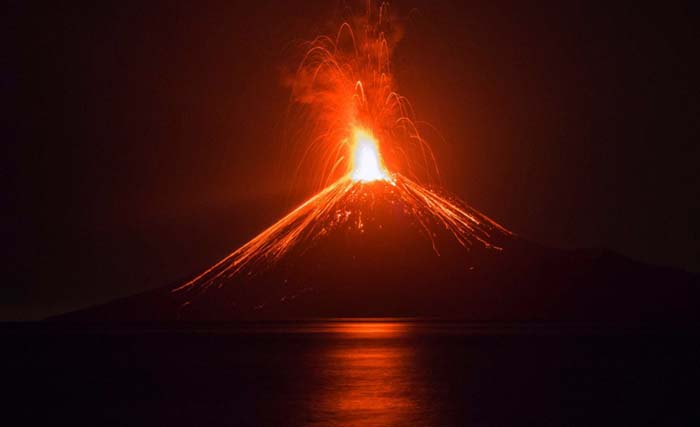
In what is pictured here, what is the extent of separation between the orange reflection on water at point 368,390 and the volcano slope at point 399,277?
7669 cm

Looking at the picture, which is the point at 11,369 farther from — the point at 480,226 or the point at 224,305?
the point at 480,226

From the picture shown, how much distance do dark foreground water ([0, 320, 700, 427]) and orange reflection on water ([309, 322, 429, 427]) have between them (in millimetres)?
49

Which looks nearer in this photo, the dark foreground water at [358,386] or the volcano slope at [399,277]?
the dark foreground water at [358,386]

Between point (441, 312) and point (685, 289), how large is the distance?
45.5 metres

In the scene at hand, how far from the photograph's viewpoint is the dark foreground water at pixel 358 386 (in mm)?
21875

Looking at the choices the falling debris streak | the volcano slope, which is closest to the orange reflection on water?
the volcano slope

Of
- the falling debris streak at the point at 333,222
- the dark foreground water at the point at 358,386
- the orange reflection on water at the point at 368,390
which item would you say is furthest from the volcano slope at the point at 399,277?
the orange reflection on water at the point at 368,390

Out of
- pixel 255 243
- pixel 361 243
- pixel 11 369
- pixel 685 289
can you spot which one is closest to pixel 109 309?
pixel 255 243

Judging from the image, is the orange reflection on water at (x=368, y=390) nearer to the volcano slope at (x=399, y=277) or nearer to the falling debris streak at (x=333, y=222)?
the volcano slope at (x=399, y=277)

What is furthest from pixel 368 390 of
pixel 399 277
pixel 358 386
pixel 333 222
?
pixel 333 222

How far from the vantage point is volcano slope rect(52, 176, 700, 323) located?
125438mm

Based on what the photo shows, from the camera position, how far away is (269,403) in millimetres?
24594

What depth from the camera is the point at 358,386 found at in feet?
96.2

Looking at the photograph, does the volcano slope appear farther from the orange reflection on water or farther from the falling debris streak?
the orange reflection on water
